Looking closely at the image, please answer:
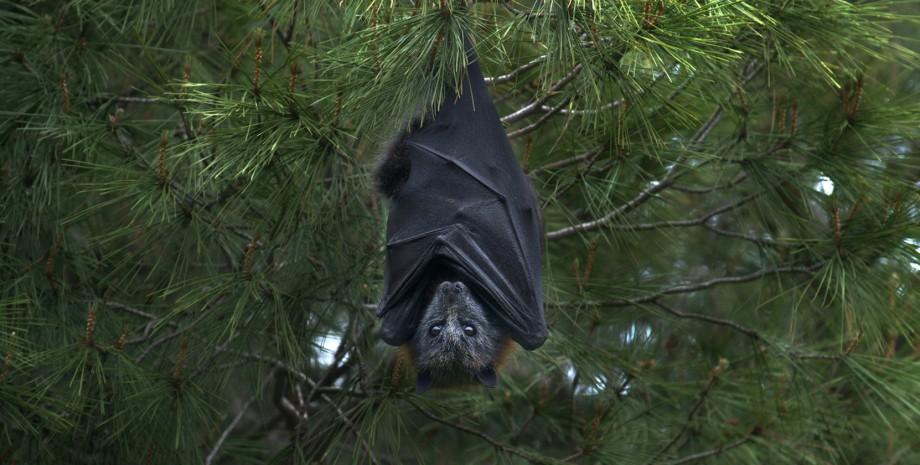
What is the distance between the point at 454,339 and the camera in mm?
3518

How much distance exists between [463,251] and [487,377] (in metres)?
0.39

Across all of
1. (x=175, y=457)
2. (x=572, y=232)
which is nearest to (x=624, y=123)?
(x=572, y=232)

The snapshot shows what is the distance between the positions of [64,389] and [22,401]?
1.25 feet

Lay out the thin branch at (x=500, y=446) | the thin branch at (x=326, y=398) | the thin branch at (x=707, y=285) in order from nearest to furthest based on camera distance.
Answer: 1. the thin branch at (x=326, y=398)
2. the thin branch at (x=500, y=446)
3. the thin branch at (x=707, y=285)

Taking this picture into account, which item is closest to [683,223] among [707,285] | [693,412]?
[707,285]

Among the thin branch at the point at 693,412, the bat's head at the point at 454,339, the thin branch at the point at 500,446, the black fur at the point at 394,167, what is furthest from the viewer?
the thin branch at the point at 693,412

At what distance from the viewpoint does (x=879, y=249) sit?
420cm

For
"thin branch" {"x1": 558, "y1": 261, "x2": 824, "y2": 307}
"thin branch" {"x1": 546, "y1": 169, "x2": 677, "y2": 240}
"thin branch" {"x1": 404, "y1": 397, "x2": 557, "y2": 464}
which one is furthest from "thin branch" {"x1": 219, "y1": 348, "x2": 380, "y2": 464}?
"thin branch" {"x1": 546, "y1": 169, "x2": 677, "y2": 240}

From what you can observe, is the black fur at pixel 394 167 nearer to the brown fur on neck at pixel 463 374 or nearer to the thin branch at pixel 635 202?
the brown fur on neck at pixel 463 374

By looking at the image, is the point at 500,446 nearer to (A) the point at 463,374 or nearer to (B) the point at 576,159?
(A) the point at 463,374

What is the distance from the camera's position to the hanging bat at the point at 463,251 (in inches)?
141

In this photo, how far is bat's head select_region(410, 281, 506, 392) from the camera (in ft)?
11.6

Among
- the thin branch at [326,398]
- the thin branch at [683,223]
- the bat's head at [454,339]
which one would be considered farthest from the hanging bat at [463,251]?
the thin branch at [683,223]

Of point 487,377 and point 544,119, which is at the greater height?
point 544,119
